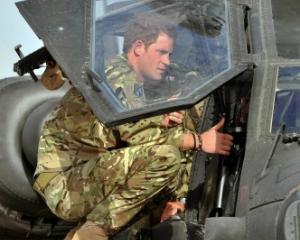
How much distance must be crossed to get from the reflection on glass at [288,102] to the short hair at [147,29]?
54 centimetres

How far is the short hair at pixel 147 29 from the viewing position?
348cm

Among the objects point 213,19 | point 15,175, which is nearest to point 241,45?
point 213,19

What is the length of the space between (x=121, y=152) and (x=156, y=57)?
52cm

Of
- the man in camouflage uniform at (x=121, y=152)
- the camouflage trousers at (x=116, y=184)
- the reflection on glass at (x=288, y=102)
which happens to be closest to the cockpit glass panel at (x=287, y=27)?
the reflection on glass at (x=288, y=102)

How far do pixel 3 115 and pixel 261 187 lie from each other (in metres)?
2.50

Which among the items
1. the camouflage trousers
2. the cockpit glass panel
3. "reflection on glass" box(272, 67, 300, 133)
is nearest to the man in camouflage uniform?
the camouflage trousers

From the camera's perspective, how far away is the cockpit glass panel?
11.7 ft

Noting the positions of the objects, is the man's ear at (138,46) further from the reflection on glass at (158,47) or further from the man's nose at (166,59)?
the man's nose at (166,59)

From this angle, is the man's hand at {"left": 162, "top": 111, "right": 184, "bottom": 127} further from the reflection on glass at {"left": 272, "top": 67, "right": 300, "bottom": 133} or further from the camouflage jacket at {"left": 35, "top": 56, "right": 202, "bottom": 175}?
the reflection on glass at {"left": 272, "top": 67, "right": 300, "bottom": 133}

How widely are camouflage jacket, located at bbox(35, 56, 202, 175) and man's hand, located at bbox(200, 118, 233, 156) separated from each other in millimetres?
158

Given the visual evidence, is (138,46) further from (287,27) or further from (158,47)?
(287,27)

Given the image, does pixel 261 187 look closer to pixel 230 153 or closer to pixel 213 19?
pixel 230 153

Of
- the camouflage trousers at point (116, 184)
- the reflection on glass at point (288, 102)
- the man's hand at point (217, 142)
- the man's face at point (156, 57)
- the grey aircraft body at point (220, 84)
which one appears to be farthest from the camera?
the camouflage trousers at point (116, 184)

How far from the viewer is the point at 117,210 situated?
369cm
